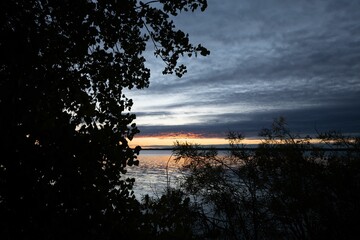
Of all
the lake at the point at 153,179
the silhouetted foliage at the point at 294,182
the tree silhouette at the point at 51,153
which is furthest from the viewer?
the lake at the point at 153,179

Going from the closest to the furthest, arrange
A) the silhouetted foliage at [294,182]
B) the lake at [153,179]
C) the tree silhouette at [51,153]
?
the tree silhouette at [51,153], the silhouetted foliage at [294,182], the lake at [153,179]

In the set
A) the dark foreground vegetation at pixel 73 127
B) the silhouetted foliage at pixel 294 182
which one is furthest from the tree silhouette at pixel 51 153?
the silhouetted foliage at pixel 294 182

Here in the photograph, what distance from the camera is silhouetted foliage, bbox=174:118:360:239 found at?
27.1ft

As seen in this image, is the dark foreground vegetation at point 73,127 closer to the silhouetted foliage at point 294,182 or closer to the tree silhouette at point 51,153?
the tree silhouette at point 51,153

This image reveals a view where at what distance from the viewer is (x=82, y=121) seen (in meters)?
3.44

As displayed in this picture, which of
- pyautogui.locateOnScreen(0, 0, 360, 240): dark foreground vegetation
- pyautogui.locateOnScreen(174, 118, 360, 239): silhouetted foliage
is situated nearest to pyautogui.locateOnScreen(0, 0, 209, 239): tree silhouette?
pyautogui.locateOnScreen(0, 0, 360, 240): dark foreground vegetation

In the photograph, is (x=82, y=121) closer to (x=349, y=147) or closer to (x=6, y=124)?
(x=6, y=124)

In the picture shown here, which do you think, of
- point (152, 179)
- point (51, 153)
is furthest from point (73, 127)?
point (152, 179)

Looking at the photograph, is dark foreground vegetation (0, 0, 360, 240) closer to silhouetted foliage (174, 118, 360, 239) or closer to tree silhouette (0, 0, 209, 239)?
tree silhouette (0, 0, 209, 239)

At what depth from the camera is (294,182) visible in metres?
8.98

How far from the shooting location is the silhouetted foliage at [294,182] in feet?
27.1

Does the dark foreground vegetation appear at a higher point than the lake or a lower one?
higher

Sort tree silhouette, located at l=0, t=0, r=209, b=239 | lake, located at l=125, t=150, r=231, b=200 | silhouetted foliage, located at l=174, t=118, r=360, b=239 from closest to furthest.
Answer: tree silhouette, located at l=0, t=0, r=209, b=239 < silhouetted foliage, located at l=174, t=118, r=360, b=239 < lake, located at l=125, t=150, r=231, b=200

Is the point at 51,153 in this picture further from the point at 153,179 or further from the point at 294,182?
the point at 153,179
